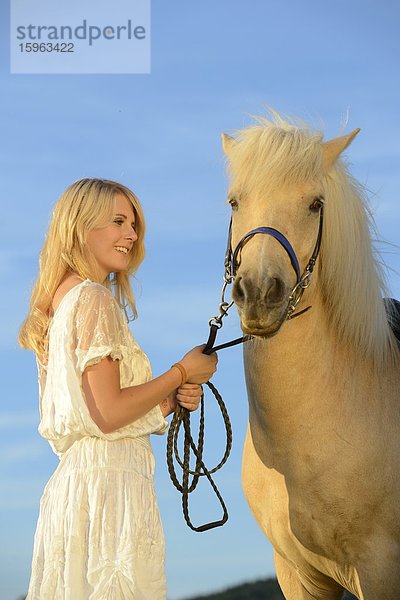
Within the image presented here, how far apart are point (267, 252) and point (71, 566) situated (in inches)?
58.9

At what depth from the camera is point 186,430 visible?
3.91 meters

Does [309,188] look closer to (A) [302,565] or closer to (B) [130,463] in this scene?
(B) [130,463]

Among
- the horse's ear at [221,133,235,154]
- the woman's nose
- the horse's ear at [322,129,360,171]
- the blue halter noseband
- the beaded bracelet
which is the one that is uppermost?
the horse's ear at [221,133,235,154]

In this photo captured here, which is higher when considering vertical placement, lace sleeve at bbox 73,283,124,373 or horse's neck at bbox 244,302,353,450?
lace sleeve at bbox 73,283,124,373

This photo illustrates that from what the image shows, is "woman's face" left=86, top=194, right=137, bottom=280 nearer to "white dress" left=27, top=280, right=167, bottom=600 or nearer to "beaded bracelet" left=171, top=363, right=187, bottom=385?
"white dress" left=27, top=280, right=167, bottom=600

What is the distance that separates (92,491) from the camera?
11.6ft

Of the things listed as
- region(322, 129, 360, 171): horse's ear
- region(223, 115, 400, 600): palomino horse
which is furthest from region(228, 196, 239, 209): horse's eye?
region(322, 129, 360, 171): horse's ear

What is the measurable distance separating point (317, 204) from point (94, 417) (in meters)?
1.34

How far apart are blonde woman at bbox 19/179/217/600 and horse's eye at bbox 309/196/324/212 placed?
79 cm

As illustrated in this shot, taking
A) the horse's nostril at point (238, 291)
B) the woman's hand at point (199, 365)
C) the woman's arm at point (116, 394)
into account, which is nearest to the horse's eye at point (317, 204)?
the horse's nostril at point (238, 291)

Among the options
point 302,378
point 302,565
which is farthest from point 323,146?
point 302,565

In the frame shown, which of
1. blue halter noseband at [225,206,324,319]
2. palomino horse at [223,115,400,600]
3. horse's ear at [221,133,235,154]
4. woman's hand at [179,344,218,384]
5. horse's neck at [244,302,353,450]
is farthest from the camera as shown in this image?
horse's ear at [221,133,235,154]

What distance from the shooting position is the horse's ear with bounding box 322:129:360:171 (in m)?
3.97

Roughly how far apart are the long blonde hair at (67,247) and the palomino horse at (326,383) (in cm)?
60
